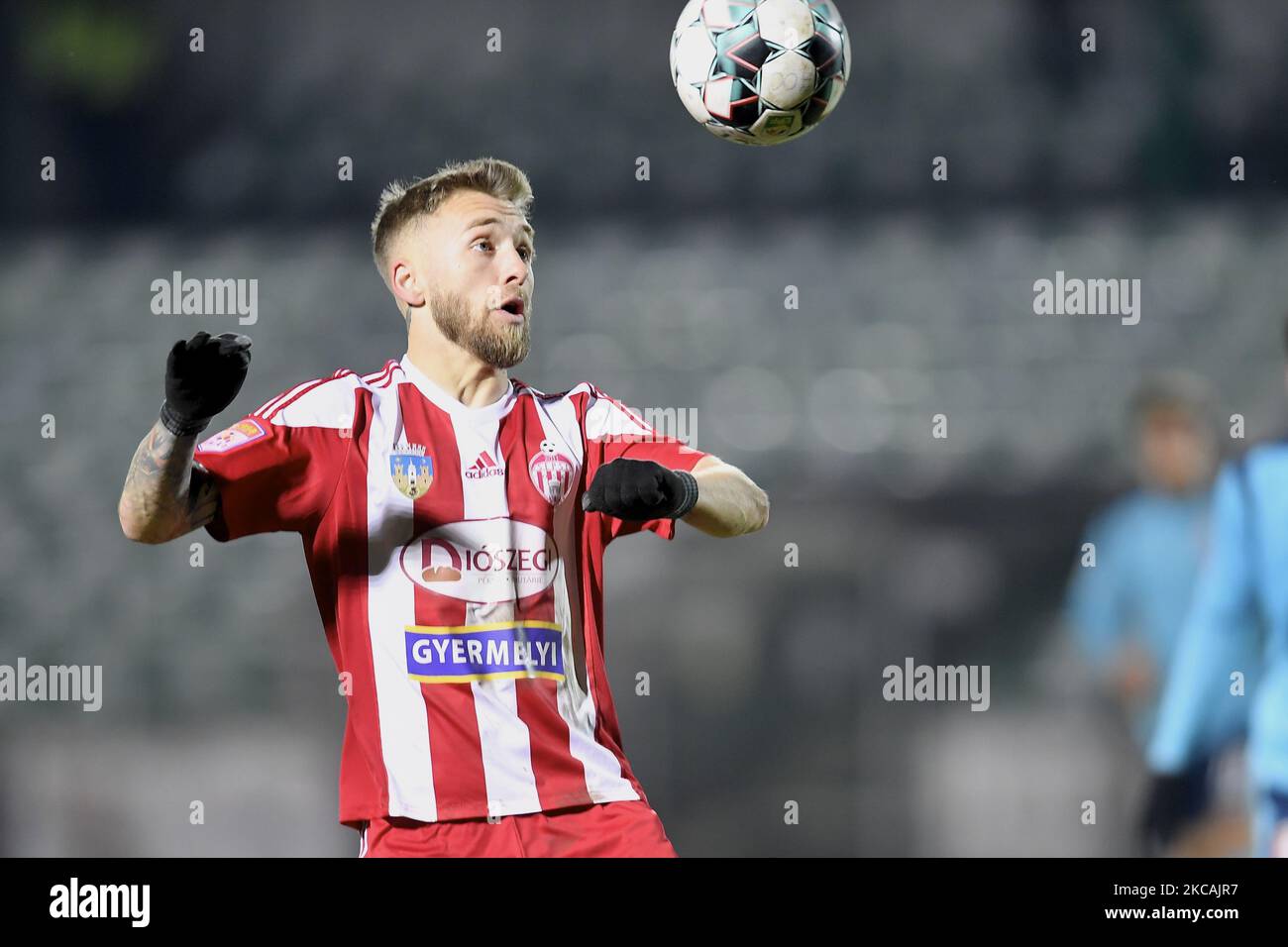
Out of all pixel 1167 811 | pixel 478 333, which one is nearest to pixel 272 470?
pixel 478 333

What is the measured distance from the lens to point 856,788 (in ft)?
15.4

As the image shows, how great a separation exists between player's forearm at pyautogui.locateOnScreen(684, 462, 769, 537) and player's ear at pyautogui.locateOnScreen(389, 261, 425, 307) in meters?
0.68

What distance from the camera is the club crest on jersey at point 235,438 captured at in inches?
97.2

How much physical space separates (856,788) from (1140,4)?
11.3 ft

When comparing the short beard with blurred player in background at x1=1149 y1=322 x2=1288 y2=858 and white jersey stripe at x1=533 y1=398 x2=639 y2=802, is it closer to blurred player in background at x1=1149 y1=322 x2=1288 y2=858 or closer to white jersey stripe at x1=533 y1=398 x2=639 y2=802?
white jersey stripe at x1=533 y1=398 x2=639 y2=802

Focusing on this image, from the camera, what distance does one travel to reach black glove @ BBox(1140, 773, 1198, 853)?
4441 millimetres

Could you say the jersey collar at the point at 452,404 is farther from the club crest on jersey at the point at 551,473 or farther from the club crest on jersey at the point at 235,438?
the club crest on jersey at the point at 235,438

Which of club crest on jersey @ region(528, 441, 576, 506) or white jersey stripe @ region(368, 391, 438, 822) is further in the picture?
club crest on jersey @ region(528, 441, 576, 506)

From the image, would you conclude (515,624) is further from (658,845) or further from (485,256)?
(485,256)

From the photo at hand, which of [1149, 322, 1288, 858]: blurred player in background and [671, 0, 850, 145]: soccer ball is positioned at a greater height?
[671, 0, 850, 145]: soccer ball

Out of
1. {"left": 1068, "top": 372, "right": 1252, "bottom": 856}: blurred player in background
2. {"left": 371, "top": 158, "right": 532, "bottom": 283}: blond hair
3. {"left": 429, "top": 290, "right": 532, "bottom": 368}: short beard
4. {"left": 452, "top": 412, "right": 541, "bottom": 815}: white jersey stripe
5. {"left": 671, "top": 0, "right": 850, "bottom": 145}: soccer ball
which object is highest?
{"left": 671, "top": 0, "right": 850, "bottom": 145}: soccer ball

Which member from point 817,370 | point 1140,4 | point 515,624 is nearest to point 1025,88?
point 1140,4

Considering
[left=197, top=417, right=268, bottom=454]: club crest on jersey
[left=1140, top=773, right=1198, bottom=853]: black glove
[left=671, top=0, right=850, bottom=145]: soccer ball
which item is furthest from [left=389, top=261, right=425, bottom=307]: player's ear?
[left=1140, top=773, right=1198, bottom=853]: black glove

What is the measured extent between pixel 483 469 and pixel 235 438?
46 centimetres
